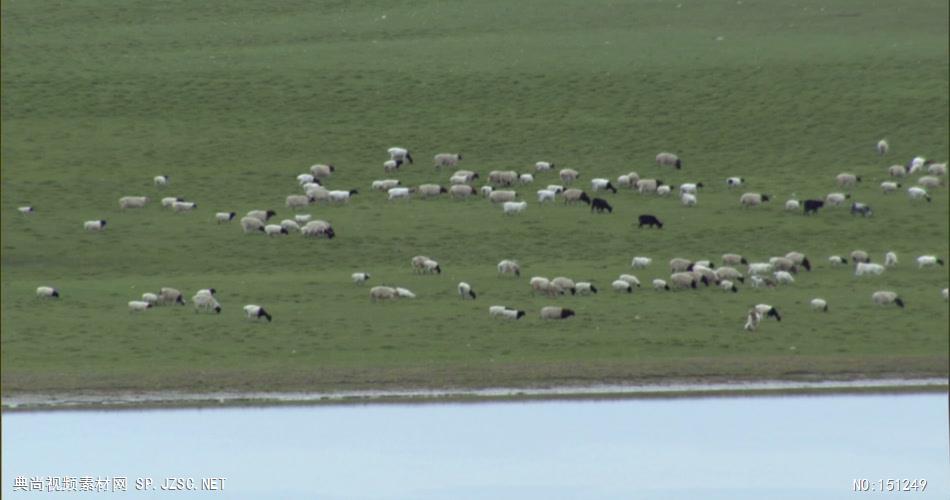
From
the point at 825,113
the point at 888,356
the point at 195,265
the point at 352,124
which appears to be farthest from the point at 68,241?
the point at 825,113

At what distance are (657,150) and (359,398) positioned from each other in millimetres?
24818

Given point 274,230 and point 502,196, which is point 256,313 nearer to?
point 274,230

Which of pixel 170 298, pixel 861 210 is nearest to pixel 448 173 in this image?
pixel 861 210

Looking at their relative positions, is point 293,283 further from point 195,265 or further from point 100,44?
point 100,44

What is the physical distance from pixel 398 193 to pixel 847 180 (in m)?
13.1

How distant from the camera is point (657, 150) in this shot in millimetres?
54375

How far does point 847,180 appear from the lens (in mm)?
49531

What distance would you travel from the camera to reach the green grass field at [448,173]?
1355 inches

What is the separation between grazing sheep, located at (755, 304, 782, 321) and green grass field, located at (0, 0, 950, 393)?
0.29 m

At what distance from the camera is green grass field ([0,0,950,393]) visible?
3441 cm

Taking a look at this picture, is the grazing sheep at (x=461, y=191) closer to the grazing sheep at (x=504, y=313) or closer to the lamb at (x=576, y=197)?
the lamb at (x=576, y=197)

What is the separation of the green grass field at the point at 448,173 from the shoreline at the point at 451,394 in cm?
47

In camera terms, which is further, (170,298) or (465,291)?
(465,291)

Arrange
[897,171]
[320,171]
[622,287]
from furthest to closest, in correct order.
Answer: [320,171]
[897,171]
[622,287]
